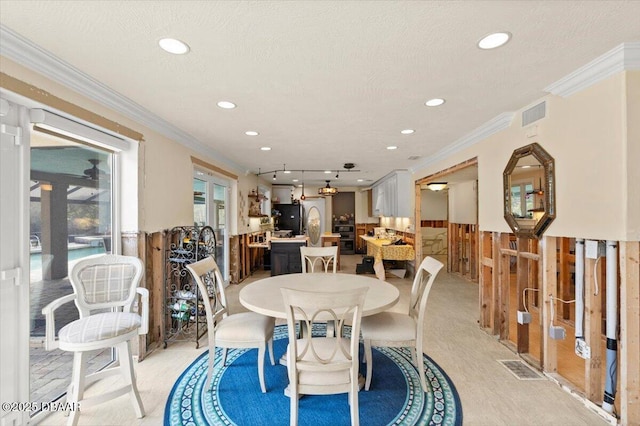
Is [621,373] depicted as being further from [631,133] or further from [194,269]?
[194,269]

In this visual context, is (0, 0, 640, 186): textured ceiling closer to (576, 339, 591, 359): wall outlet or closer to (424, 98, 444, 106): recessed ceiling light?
(424, 98, 444, 106): recessed ceiling light

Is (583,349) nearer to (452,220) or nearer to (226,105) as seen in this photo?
(226,105)

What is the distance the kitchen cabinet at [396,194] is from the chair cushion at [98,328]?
17.4ft

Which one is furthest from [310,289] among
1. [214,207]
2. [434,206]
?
[434,206]

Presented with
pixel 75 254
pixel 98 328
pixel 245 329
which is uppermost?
pixel 75 254

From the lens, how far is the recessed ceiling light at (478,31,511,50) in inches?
66.9

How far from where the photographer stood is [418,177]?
19.5 ft

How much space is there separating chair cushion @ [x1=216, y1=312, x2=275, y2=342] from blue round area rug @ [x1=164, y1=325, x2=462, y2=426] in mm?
430

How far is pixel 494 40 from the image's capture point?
5.74ft

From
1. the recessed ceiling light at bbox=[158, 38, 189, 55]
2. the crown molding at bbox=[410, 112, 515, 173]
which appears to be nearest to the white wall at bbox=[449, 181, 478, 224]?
the crown molding at bbox=[410, 112, 515, 173]

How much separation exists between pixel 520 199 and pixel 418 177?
3.08m

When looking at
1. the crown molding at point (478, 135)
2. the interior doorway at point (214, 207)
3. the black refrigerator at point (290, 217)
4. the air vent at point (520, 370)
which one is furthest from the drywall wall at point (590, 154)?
the black refrigerator at point (290, 217)

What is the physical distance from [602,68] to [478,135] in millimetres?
1620

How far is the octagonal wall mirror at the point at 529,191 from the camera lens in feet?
8.42
